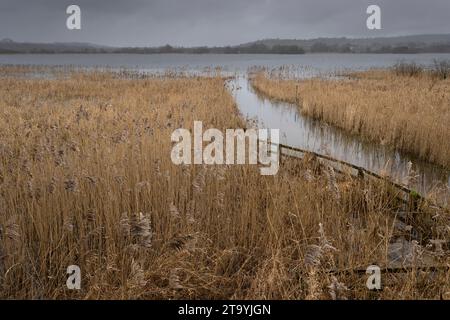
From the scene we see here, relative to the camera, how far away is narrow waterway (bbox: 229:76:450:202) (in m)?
7.91

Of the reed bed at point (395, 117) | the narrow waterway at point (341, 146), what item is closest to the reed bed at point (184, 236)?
the narrow waterway at point (341, 146)

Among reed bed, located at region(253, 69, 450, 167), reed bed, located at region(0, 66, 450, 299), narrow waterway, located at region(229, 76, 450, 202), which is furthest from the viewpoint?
reed bed, located at region(253, 69, 450, 167)

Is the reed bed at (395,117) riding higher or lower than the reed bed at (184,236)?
higher

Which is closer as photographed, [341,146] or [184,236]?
[184,236]

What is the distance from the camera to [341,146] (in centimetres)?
1150

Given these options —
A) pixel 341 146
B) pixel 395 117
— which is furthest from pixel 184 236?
pixel 395 117

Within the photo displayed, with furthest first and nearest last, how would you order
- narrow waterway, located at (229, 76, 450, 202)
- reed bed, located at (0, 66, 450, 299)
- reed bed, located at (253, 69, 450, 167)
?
1. reed bed, located at (253, 69, 450, 167)
2. narrow waterway, located at (229, 76, 450, 202)
3. reed bed, located at (0, 66, 450, 299)

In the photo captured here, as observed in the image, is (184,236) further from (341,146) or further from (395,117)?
(395,117)

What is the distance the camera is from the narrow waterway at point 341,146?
7914mm

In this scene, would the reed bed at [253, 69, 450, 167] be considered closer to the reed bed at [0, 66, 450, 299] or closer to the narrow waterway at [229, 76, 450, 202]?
the narrow waterway at [229, 76, 450, 202]

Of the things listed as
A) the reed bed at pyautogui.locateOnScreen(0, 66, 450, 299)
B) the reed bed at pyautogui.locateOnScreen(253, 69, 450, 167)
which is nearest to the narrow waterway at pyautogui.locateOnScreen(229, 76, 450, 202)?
the reed bed at pyautogui.locateOnScreen(253, 69, 450, 167)

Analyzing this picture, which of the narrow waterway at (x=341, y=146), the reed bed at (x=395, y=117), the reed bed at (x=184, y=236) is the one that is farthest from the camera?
the reed bed at (x=395, y=117)

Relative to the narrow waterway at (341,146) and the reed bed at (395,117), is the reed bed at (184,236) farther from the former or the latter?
the reed bed at (395,117)
